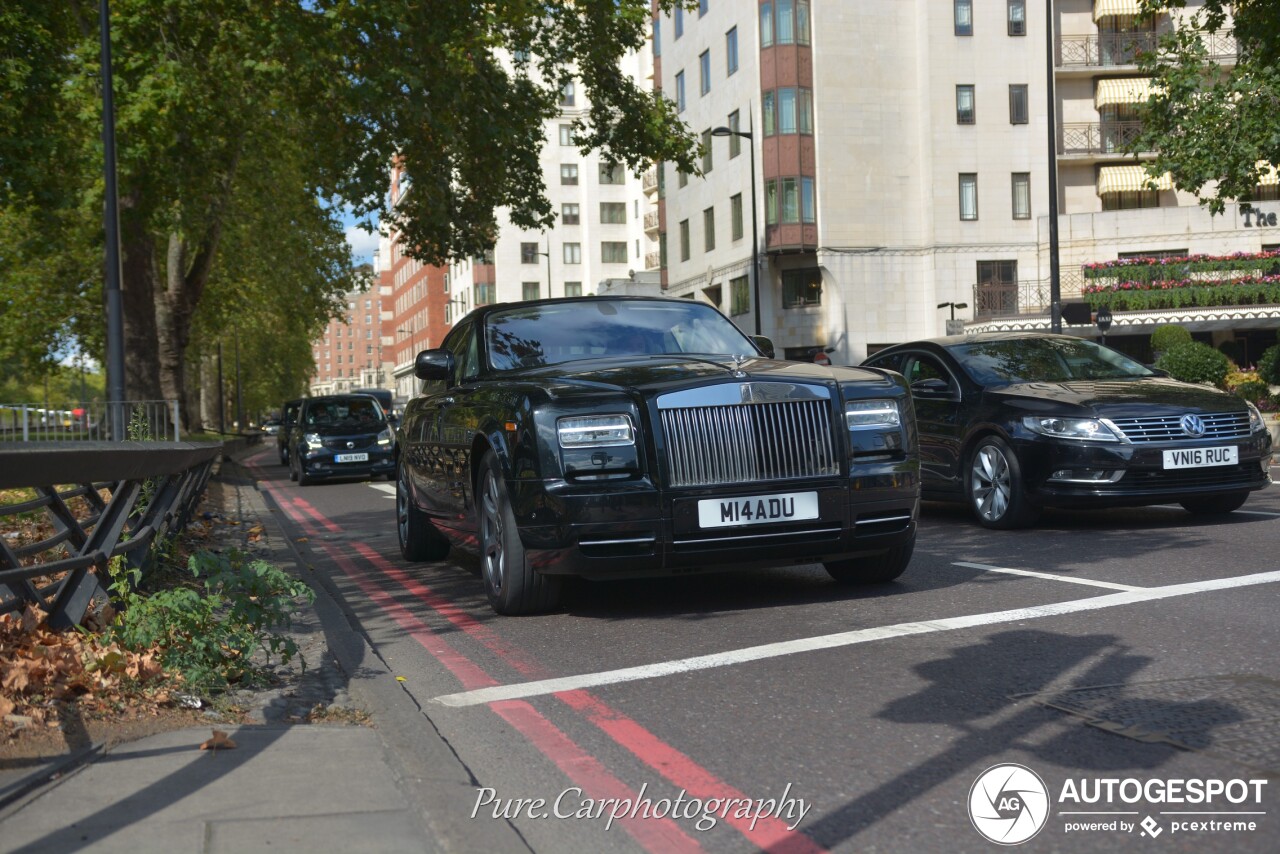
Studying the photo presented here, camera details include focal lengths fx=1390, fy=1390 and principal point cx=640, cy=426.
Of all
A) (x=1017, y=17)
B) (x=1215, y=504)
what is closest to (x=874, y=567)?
(x=1215, y=504)

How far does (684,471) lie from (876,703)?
2.15 m

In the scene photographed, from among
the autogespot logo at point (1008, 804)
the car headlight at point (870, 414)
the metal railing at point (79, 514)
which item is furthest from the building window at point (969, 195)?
the autogespot logo at point (1008, 804)

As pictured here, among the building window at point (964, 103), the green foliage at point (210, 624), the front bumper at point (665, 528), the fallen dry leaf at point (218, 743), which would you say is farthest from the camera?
the building window at point (964, 103)

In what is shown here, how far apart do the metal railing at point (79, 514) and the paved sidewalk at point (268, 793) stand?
90 cm

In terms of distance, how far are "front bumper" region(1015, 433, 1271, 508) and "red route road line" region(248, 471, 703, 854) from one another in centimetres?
475

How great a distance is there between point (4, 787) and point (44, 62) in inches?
681

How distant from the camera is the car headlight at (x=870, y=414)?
7.11m

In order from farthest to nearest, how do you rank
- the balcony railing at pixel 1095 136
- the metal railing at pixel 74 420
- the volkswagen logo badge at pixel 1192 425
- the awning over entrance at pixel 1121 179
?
the balcony railing at pixel 1095 136, the awning over entrance at pixel 1121 179, the metal railing at pixel 74 420, the volkswagen logo badge at pixel 1192 425

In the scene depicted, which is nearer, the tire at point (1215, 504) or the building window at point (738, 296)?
the tire at point (1215, 504)

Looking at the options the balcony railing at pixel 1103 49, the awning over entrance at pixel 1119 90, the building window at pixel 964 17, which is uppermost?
the building window at pixel 964 17

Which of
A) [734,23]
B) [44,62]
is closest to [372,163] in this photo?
[44,62]

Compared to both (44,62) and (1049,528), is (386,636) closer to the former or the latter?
(1049,528)

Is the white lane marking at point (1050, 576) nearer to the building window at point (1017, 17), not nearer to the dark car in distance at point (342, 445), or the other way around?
the dark car in distance at point (342, 445)

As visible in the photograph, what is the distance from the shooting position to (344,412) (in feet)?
86.5
